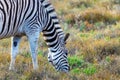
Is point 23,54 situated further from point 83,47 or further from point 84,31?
point 84,31

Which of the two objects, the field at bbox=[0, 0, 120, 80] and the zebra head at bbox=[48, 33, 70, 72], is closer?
the field at bbox=[0, 0, 120, 80]

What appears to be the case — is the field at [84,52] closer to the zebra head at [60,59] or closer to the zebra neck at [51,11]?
the zebra head at [60,59]

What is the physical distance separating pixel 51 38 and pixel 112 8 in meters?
8.81

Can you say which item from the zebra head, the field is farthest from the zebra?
the field

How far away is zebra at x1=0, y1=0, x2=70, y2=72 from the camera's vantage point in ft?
25.7

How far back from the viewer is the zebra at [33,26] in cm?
783

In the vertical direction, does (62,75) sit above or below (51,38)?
below

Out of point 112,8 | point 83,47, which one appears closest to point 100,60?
point 83,47

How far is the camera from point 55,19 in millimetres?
8742

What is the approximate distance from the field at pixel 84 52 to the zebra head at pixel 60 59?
0.45 ft

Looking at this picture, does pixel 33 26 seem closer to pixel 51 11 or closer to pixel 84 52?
pixel 51 11

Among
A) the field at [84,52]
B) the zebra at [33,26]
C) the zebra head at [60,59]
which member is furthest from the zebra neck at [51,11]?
the field at [84,52]

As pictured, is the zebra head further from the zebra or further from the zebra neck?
the zebra neck

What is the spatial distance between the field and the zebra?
26 centimetres
